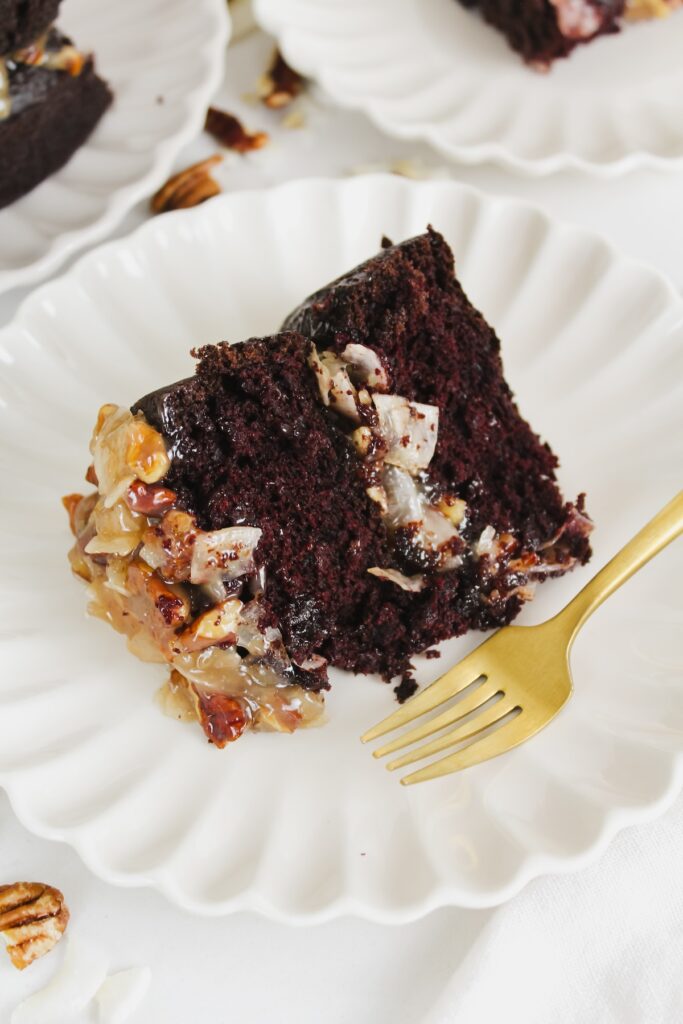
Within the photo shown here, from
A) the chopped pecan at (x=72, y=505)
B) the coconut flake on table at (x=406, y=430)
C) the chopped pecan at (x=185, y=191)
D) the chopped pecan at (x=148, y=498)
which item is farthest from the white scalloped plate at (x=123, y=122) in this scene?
the coconut flake on table at (x=406, y=430)

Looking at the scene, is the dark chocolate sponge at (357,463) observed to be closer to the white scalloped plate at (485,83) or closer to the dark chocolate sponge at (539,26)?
the white scalloped plate at (485,83)

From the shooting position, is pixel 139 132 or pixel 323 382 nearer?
pixel 323 382

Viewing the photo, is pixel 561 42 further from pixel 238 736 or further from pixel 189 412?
pixel 238 736

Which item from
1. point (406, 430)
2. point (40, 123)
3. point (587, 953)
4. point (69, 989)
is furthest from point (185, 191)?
point (587, 953)

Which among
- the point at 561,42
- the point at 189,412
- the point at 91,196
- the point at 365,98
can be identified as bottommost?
the point at 91,196

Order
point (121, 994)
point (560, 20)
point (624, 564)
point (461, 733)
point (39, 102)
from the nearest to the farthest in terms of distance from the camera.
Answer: point (121, 994) → point (461, 733) → point (624, 564) → point (39, 102) → point (560, 20)

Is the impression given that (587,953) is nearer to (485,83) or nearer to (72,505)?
(72,505)

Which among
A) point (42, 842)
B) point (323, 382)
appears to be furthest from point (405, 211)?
point (42, 842)

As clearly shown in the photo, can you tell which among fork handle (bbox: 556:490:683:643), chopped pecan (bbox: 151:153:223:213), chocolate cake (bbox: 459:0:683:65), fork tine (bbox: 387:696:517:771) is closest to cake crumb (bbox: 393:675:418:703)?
fork tine (bbox: 387:696:517:771)
